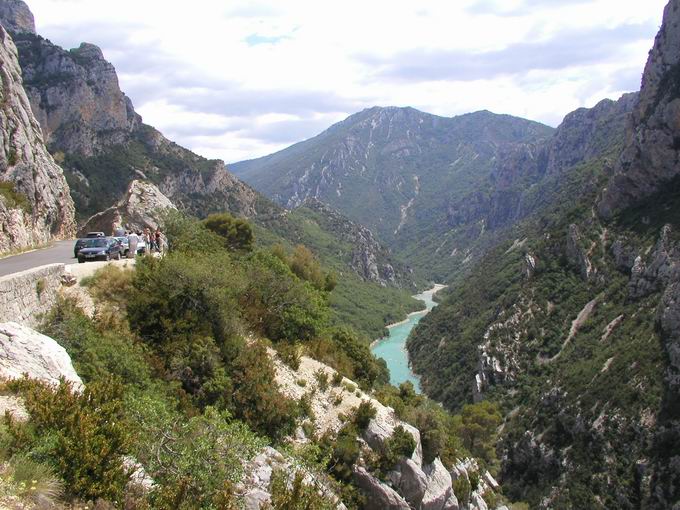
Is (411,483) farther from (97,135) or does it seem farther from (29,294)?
(97,135)

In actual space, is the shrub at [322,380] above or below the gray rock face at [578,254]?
above

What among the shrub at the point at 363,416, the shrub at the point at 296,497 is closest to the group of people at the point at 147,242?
the shrub at the point at 363,416

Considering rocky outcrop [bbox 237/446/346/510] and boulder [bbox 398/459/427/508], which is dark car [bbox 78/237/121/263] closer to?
rocky outcrop [bbox 237/446/346/510]

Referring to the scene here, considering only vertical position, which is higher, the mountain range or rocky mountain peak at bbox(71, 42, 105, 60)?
rocky mountain peak at bbox(71, 42, 105, 60)

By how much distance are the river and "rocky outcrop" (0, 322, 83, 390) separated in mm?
85517

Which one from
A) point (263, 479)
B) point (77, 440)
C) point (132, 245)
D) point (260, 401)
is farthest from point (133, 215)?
point (77, 440)

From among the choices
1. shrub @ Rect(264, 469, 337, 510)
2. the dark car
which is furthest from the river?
shrub @ Rect(264, 469, 337, 510)

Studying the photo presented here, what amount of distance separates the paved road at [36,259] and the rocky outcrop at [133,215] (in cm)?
574

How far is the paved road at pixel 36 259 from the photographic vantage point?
71.4 feet

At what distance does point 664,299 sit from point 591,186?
62.2 m

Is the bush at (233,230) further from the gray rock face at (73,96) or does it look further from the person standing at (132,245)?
the gray rock face at (73,96)

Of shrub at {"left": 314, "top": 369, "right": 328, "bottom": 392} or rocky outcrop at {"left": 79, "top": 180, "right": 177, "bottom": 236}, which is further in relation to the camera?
rocky outcrop at {"left": 79, "top": 180, "right": 177, "bottom": 236}

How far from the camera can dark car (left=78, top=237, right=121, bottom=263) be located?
1007 inches

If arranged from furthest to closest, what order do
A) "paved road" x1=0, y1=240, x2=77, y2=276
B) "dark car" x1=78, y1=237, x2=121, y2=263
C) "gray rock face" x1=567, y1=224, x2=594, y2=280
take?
1. "gray rock face" x1=567, y1=224, x2=594, y2=280
2. "dark car" x1=78, y1=237, x2=121, y2=263
3. "paved road" x1=0, y1=240, x2=77, y2=276
